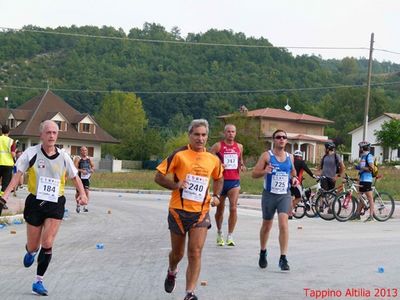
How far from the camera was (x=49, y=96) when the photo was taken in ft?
285

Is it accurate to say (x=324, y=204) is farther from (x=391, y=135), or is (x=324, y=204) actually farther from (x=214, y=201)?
(x=391, y=135)

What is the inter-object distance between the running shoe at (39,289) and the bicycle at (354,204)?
1248 centimetres

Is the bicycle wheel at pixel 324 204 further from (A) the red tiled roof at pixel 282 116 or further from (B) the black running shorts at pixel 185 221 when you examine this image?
(A) the red tiled roof at pixel 282 116

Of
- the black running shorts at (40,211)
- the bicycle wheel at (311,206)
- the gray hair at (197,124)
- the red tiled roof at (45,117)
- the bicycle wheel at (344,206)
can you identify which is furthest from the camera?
the red tiled roof at (45,117)

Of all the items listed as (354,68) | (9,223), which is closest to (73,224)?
(9,223)

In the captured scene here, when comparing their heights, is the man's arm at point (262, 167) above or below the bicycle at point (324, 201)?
above

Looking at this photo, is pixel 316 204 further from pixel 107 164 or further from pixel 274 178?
pixel 107 164

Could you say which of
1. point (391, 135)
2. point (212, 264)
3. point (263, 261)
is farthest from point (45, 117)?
point (263, 261)

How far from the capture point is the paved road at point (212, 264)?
8914mm

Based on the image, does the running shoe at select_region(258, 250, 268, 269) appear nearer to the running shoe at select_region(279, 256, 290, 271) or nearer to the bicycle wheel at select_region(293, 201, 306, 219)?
the running shoe at select_region(279, 256, 290, 271)

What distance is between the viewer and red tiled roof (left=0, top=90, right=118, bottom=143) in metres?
81.7

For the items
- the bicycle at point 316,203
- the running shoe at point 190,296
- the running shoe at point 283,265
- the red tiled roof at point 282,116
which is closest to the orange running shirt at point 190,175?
the running shoe at point 190,296

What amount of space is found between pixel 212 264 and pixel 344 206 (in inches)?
384

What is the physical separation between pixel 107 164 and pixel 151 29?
78.0ft
